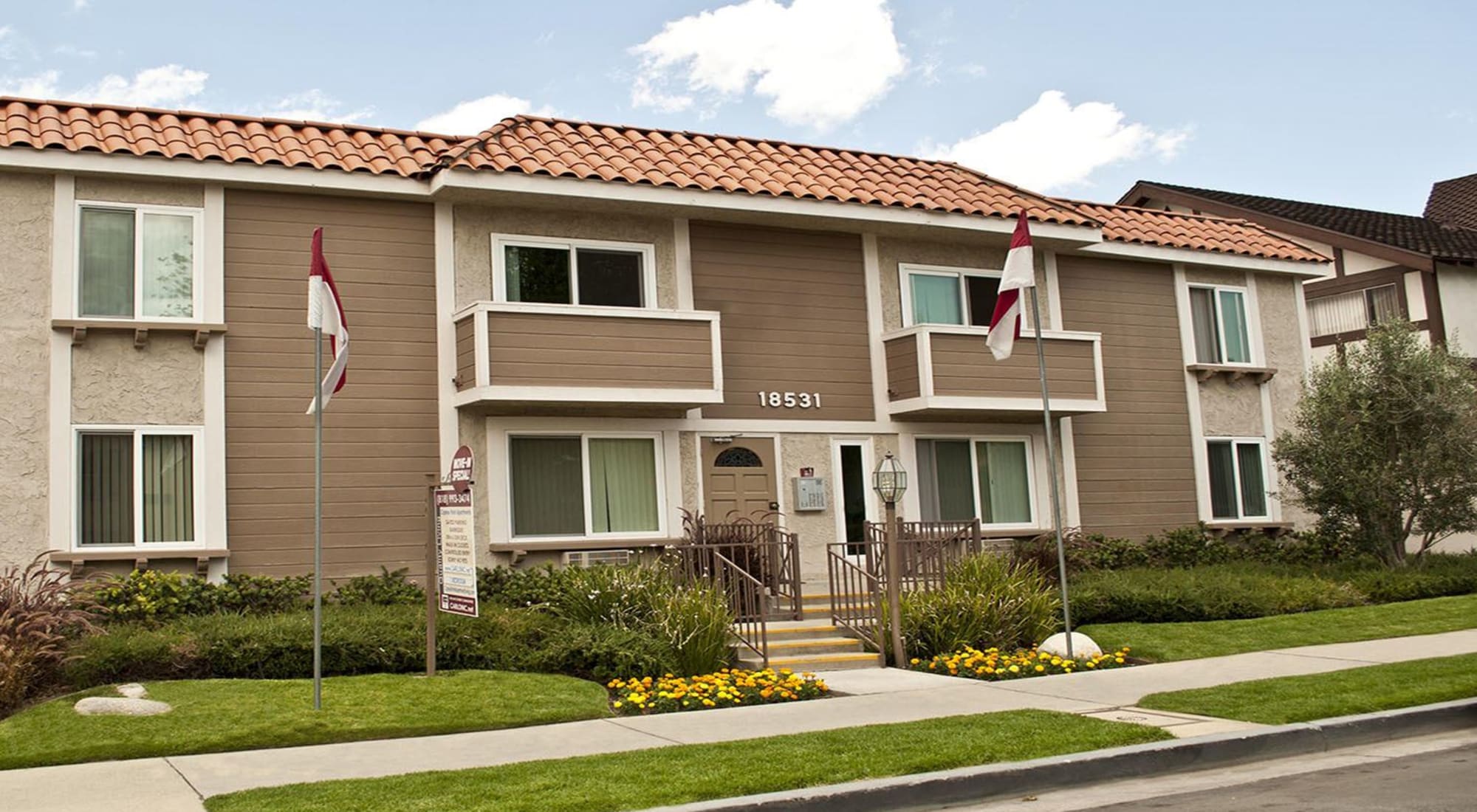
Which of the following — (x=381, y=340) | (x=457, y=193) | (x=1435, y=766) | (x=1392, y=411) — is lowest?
(x=1435, y=766)

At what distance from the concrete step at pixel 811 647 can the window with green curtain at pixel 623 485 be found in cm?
312

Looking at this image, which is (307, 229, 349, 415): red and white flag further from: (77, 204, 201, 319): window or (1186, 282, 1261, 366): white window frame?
(1186, 282, 1261, 366): white window frame

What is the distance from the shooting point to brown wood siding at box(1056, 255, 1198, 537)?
21.6 metres

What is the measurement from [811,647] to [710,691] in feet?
10.1

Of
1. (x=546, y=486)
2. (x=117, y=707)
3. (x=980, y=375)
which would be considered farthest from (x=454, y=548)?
(x=980, y=375)

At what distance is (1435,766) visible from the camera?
892 centimetres

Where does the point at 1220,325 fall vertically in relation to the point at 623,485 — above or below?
above

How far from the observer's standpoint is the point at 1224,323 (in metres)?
23.7

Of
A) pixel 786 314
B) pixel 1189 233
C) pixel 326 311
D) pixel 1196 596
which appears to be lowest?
pixel 1196 596

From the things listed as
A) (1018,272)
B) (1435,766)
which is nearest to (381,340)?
(1018,272)

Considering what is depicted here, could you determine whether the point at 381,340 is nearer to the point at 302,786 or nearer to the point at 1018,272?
the point at 1018,272

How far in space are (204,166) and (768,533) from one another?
8002mm

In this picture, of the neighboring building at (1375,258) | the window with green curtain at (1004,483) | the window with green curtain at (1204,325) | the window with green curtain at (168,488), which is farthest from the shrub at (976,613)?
the neighboring building at (1375,258)

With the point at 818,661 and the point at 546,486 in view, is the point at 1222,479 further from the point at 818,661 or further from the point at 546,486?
the point at 546,486
